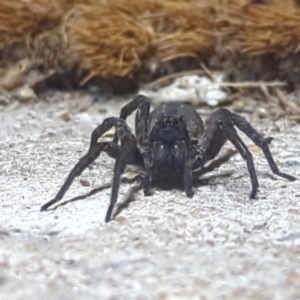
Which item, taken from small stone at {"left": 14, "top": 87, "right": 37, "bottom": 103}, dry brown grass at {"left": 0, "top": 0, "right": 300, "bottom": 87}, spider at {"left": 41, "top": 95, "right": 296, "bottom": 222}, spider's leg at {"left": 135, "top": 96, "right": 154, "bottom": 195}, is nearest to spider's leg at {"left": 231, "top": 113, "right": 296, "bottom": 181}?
spider at {"left": 41, "top": 95, "right": 296, "bottom": 222}

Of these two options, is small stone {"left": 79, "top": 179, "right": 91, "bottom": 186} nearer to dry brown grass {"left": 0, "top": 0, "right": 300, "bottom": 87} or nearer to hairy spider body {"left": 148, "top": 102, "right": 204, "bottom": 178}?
hairy spider body {"left": 148, "top": 102, "right": 204, "bottom": 178}

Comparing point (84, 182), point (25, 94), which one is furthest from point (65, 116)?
point (84, 182)

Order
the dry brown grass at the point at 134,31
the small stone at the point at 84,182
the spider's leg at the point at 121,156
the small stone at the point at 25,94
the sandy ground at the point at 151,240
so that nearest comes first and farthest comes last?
the sandy ground at the point at 151,240
the spider's leg at the point at 121,156
the small stone at the point at 84,182
the dry brown grass at the point at 134,31
the small stone at the point at 25,94

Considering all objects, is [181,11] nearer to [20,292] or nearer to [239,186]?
[239,186]

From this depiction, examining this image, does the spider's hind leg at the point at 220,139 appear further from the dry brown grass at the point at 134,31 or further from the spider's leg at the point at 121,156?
the dry brown grass at the point at 134,31

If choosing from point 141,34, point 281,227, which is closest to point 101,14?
point 141,34

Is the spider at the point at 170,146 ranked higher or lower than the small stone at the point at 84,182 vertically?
higher

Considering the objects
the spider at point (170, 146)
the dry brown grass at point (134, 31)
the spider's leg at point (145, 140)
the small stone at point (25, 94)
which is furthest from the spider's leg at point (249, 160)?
the small stone at point (25, 94)
